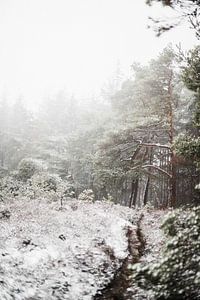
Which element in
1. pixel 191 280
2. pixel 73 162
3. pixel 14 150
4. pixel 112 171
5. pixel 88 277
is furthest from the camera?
pixel 14 150

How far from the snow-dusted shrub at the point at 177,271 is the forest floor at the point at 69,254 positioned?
3104mm

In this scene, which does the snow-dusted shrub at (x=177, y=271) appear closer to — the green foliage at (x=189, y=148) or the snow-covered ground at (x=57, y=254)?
the snow-covered ground at (x=57, y=254)

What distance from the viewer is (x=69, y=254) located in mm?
11844

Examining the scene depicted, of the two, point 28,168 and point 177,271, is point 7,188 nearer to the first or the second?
point 28,168

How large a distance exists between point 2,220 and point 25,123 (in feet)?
146

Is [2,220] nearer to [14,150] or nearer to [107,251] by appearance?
[107,251]

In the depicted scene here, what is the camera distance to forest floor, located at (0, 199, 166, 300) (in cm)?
896

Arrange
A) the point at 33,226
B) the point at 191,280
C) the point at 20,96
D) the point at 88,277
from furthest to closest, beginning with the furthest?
1. the point at 20,96
2. the point at 33,226
3. the point at 88,277
4. the point at 191,280

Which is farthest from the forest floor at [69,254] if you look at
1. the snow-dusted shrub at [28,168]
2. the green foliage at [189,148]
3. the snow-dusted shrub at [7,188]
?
the snow-dusted shrub at [28,168]

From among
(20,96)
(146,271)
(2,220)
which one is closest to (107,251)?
(2,220)

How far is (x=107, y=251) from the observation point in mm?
12797

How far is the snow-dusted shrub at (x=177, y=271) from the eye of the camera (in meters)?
5.61

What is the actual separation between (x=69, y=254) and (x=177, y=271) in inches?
268

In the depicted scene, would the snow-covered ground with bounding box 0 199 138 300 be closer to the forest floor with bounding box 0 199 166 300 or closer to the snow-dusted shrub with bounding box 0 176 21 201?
the forest floor with bounding box 0 199 166 300
